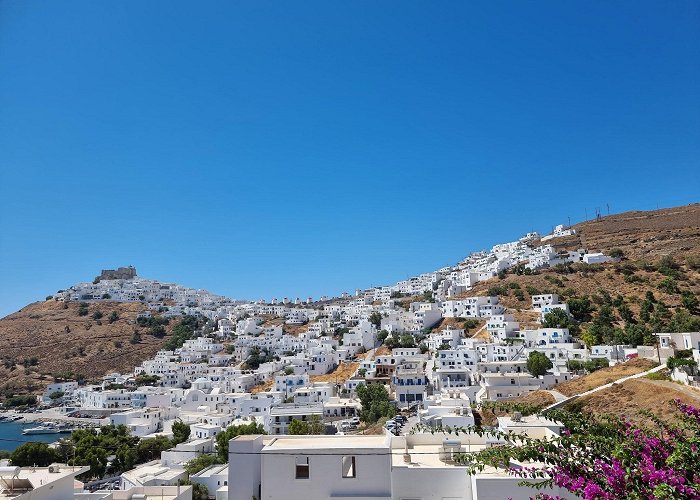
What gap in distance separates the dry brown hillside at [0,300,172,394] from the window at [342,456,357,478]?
62.4 metres

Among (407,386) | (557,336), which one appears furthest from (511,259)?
(407,386)

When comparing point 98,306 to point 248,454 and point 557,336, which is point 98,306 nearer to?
point 557,336

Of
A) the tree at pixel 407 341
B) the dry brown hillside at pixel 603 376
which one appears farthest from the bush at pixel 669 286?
the tree at pixel 407 341

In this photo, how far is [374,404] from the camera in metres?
29.9

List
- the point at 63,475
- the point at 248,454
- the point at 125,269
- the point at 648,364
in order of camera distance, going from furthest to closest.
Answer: the point at 125,269
the point at 648,364
the point at 63,475
the point at 248,454

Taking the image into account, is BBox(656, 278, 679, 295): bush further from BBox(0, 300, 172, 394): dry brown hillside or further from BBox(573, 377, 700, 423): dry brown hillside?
BBox(0, 300, 172, 394): dry brown hillside

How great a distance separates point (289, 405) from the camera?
3425 cm

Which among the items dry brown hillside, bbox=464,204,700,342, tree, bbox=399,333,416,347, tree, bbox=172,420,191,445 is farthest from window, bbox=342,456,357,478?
tree, bbox=399,333,416,347

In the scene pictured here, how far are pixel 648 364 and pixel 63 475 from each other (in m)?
27.8

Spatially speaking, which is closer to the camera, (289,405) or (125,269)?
(289,405)

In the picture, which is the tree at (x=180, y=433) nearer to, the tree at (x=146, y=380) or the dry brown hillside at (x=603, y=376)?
the dry brown hillside at (x=603, y=376)

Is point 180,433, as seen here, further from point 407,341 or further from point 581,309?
point 581,309

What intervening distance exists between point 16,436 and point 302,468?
4456 centimetres

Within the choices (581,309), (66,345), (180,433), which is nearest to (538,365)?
(581,309)
